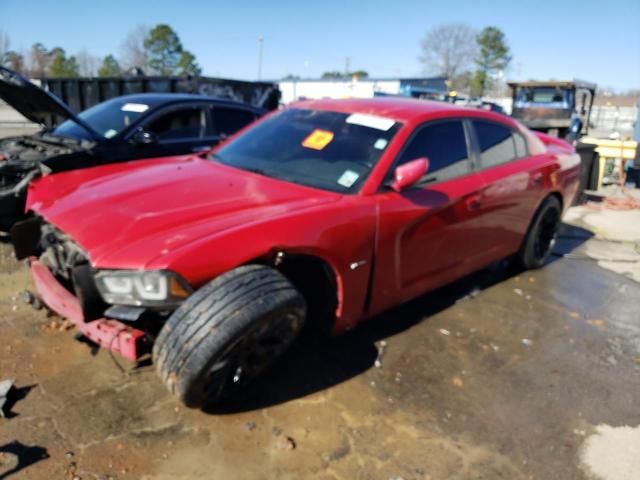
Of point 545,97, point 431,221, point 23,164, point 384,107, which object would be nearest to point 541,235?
point 431,221

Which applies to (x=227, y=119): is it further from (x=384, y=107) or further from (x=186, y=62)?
(x=186, y=62)

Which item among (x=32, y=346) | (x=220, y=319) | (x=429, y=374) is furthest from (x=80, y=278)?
(x=429, y=374)

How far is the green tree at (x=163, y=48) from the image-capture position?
5828 centimetres

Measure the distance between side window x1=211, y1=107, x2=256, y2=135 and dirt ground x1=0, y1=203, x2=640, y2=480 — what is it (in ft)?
9.83

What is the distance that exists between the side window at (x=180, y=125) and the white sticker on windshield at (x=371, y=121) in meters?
2.82

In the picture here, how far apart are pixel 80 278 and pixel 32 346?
113 centimetres

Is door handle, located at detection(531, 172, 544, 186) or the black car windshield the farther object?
door handle, located at detection(531, 172, 544, 186)

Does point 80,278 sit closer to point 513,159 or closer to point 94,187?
point 94,187

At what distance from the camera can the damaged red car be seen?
2385mm

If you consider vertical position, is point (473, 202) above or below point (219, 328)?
above

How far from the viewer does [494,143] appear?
4.15 metres

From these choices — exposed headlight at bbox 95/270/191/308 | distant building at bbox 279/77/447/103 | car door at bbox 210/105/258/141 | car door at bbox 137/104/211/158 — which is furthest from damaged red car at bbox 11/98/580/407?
distant building at bbox 279/77/447/103

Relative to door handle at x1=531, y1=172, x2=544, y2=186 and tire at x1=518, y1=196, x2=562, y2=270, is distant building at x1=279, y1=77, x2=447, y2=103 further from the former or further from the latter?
door handle at x1=531, y1=172, x2=544, y2=186

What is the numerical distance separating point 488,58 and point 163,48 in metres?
36.0
